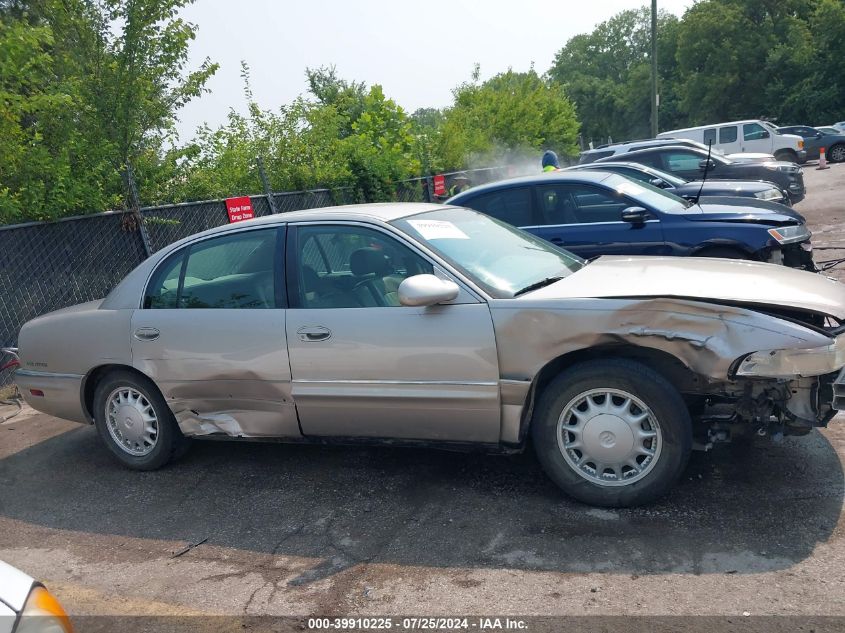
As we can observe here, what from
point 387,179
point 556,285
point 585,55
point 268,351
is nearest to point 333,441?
point 268,351

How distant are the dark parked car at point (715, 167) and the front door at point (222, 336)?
11095 millimetres

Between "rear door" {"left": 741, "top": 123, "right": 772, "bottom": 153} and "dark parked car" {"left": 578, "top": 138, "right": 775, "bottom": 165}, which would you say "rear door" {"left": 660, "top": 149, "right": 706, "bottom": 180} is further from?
"rear door" {"left": 741, "top": 123, "right": 772, "bottom": 153}

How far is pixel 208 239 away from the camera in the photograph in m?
5.02

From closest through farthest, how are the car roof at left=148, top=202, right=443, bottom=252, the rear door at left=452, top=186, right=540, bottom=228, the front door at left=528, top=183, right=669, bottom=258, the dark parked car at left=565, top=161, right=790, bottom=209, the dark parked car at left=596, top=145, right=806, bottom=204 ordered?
1. the car roof at left=148, top=202, right=443, bottom=252
2. the front door at left=528, top=183, right=669, bottom=258
3. the rear door at left=452, top=186, right=540, bottom=228
4. the dark parked car at left=565, top=161, right=790, bottom=209
5. the dark parked car at left=596, top=145, right=806, bottom=204

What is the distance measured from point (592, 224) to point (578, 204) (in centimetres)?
27

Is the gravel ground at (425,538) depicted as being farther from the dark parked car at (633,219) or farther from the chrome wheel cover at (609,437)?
the dark parked car at (633,219)

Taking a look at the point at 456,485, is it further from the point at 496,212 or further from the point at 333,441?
the point at 496,212

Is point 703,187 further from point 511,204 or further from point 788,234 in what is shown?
point 511,204

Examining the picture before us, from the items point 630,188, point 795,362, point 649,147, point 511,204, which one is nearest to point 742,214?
point 630,188

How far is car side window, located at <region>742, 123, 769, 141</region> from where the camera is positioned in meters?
25.3

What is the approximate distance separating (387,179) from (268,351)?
468 inches

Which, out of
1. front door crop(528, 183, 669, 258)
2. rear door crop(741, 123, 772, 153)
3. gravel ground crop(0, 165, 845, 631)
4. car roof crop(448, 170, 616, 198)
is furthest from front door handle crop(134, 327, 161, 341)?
rear door crop(741, 123, 772, 153)

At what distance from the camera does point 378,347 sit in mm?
4195

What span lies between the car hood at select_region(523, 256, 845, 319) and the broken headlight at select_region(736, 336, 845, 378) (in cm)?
25
